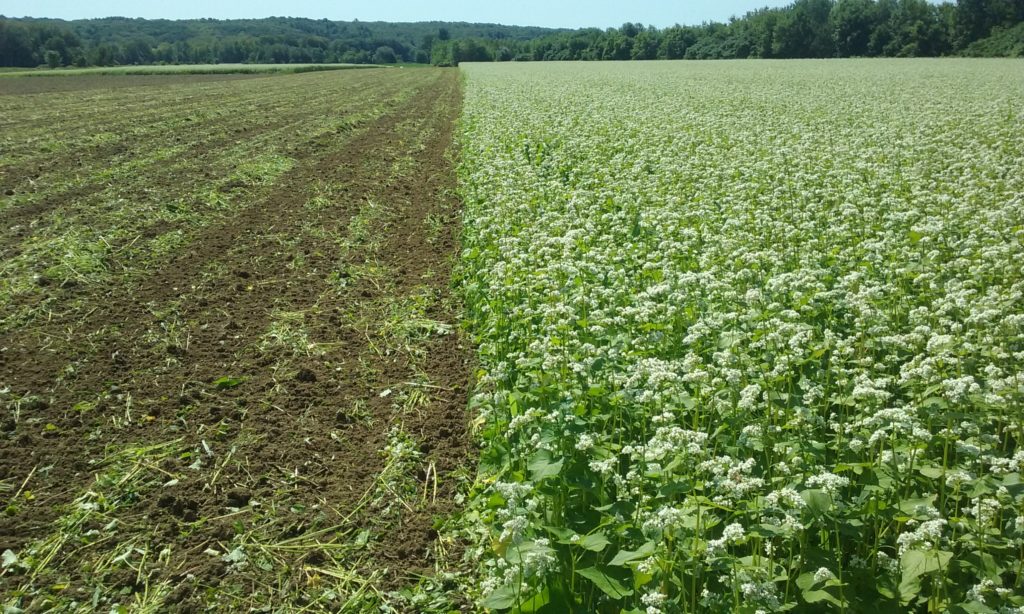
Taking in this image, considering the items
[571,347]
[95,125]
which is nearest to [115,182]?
[95,125]

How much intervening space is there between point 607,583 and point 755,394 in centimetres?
160

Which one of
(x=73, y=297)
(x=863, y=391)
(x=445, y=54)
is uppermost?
(x=445, y=54)

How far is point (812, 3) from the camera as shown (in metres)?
116

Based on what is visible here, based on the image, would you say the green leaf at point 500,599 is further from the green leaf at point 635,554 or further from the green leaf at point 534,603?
the green leaf at point 635,554

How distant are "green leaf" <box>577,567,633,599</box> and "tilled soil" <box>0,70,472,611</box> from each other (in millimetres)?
1428

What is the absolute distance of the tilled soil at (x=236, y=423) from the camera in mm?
4785

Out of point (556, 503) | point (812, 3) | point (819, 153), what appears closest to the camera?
point (556, 503)

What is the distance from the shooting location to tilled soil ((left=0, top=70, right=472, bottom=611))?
15.7 ft

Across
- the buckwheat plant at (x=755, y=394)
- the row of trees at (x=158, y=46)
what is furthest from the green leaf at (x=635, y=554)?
the row of trees at (x=158, y=46)

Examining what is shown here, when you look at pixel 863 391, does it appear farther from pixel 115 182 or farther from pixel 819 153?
pixel 115 182

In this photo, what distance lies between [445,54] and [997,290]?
14944cm

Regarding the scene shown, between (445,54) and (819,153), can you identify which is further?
(445,54)

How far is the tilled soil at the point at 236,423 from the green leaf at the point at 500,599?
0.92 metres

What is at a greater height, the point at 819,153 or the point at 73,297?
the point at 819,153
